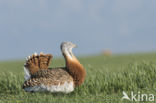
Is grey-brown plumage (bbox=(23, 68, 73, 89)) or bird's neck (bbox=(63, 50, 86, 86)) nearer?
grey-brown plumage (bbox=(23, 68, 73, 89))

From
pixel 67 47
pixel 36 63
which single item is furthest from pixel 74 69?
pixel 36 63

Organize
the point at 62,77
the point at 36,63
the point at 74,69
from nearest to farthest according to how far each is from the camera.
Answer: the point at 62,77
the point at 74,69
the point at 36,63

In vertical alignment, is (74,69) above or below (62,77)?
above

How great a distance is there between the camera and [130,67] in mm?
A: 11039

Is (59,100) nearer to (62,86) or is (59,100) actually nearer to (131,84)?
(62,86)

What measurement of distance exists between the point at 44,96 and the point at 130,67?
4.05 metres

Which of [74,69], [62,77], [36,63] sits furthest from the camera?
[36,63]

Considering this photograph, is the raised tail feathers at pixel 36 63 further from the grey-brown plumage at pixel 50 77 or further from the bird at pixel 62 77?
the grey-brown plumage at pixel 50 77

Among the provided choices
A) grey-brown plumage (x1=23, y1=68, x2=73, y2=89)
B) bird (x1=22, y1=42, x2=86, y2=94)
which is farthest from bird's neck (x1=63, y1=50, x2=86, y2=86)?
grey-brown plumage (x1=23, y1=68, x2=73, y2=89)

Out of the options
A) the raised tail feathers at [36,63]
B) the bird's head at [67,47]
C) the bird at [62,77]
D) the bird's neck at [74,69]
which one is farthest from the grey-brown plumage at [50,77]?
the bird's head at [67,47]

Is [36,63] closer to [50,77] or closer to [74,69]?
[50,77]

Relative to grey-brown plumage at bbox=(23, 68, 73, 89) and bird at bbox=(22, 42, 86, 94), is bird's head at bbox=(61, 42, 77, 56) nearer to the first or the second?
bird at bbox=(22, 42, 86, 94)

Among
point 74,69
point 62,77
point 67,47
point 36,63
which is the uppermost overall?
point 67,47

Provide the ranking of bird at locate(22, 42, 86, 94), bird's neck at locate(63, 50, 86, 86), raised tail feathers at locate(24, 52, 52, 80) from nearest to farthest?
1. bird at locate(22, 42, 86, 94)
2. bird's neck at locate(63, 50, 86, 86)
3. raised tail feathers at locate(24, 52, 52, 80)
